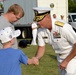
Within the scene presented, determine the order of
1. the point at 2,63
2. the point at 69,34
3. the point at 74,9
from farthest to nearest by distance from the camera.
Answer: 1. the point at 74,9
2. the point at 69,34
3. the point at 2,63

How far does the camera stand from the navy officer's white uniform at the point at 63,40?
5145 millimetres

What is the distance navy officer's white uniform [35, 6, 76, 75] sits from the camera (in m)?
5.14

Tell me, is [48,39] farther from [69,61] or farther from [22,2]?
[22,2]

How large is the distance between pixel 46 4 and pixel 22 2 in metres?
1.66

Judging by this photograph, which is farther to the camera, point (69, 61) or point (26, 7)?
point (26, 7)

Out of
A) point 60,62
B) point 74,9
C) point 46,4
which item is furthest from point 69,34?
point 74,9

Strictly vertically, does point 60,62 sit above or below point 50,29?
below

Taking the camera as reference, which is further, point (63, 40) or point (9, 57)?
A: point (63, 40)

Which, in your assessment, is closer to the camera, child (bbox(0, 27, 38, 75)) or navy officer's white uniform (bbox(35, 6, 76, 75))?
child (bbox(0, 27, 38, 75))

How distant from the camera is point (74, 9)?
200 feet

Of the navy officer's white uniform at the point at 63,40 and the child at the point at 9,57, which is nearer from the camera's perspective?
the child at the point at 9,57

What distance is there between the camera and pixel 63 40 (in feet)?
17.2

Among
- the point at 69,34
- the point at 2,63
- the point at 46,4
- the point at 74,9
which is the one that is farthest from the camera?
the point at 74,9

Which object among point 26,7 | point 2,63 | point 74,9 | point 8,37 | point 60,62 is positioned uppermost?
point 8,37
